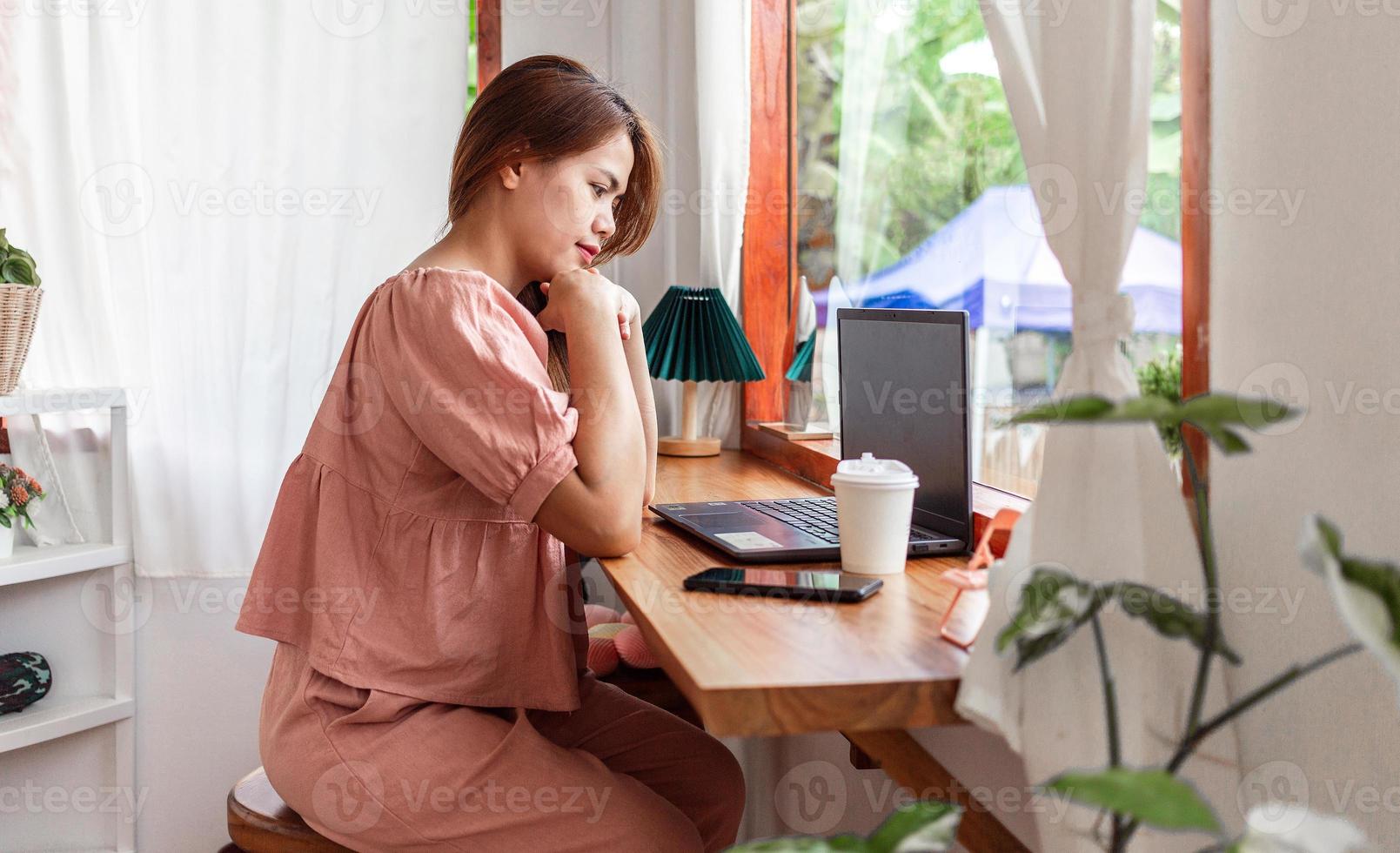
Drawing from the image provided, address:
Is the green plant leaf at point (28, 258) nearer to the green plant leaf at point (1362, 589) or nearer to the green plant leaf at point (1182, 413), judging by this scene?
the green plant leaf at point (1182, 413)

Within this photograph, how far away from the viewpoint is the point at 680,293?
2172 mm

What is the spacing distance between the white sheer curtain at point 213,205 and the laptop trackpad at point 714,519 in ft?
4.11

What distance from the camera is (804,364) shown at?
2115 millimetres

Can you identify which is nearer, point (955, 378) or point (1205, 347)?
point (1205, 347)

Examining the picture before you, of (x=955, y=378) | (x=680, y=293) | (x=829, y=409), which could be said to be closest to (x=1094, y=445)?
(x=955, y=378)

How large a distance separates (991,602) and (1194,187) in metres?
0.37

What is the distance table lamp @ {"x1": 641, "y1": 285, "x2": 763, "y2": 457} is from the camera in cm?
212

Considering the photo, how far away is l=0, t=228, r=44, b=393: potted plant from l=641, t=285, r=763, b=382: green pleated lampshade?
3.68ft

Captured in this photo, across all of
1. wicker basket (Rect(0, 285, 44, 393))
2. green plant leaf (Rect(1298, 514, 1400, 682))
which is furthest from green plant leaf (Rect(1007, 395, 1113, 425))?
wicker basket (Rect(0, 285, 44, 393))

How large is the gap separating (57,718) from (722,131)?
1.68m

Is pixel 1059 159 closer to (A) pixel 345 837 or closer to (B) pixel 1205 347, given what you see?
(B) pixel 1205 347

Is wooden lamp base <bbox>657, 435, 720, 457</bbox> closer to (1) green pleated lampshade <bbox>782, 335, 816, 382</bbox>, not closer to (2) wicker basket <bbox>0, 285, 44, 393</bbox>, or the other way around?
(1) green pleated lampshade <bbox>782, 335, 816, 382</bbox>

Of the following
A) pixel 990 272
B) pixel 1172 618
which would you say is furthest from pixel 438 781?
pixel 990 272

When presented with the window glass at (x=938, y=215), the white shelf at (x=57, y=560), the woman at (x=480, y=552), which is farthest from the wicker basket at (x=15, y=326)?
the window glass at (x=938, y=215)
